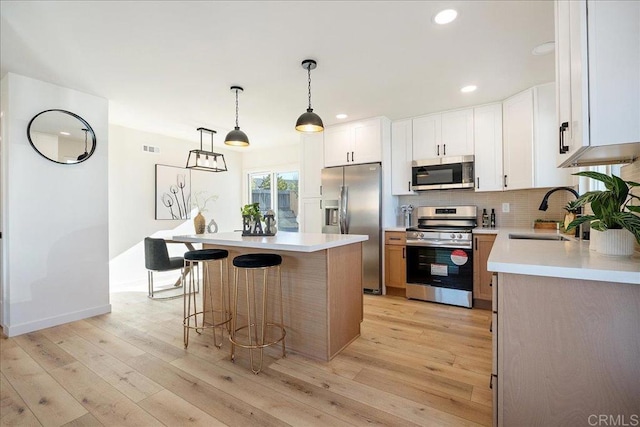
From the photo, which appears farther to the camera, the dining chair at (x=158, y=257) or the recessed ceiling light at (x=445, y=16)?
the dining chair at (x=158, y=257)

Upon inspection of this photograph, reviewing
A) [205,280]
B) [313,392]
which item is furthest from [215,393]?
[205,280]

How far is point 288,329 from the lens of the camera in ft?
7.98

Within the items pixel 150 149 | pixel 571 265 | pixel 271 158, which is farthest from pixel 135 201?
pixel 571 265

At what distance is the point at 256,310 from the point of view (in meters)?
2.61

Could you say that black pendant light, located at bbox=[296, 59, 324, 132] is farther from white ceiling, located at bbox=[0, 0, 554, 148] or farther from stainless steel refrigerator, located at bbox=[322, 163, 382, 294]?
stainless steel refrigerator, located at bbox=[322, 163, 382, 294]

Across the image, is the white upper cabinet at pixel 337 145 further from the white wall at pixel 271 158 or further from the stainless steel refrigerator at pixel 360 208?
the white wall at pixel 271 158

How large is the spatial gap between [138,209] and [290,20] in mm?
3991

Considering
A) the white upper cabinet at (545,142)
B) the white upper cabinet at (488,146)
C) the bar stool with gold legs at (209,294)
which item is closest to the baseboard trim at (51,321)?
the bar stool with gold legs at (209,294)

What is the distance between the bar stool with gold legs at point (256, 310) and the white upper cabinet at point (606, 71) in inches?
75.4

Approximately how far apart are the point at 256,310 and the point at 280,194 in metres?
3.75

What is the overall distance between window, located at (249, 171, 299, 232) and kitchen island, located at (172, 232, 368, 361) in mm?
3430

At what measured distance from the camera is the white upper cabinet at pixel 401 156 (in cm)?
411

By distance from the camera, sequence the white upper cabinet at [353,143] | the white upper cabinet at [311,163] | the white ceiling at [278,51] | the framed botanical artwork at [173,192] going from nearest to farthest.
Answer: the white ceiling at [278,51]
the white upper cabinet at [353,143]
the white upper cabinet at [311,163]
the framed botanical artwork at [173,192]

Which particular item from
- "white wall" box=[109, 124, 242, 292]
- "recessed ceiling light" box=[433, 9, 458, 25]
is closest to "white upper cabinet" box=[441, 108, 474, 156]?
"recessed ceiling light" box=[433, 9, 458, 25]
